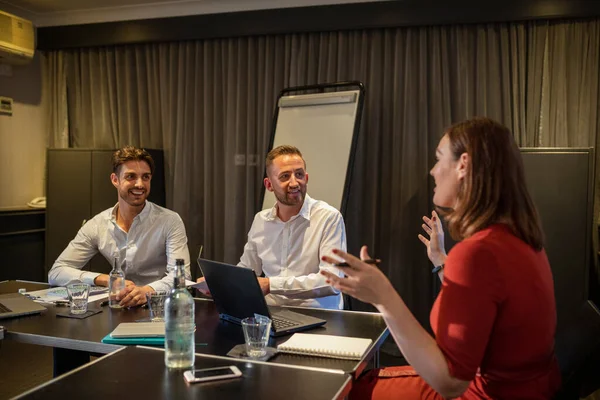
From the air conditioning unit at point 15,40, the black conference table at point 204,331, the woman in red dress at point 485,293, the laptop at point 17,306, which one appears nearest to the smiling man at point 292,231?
the black conference table at point 204,331

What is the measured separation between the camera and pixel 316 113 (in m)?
3.88

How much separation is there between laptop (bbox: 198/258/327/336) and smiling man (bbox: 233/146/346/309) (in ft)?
1.90

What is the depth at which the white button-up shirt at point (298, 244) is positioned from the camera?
101 inches

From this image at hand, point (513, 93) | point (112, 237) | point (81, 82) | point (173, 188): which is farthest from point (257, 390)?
point (81, 82)

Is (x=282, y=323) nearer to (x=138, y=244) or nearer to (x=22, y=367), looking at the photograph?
(x=138, y=244)

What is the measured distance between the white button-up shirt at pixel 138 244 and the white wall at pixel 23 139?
7.66 ft

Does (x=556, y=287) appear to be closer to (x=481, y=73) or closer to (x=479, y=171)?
(x=481, y=73)

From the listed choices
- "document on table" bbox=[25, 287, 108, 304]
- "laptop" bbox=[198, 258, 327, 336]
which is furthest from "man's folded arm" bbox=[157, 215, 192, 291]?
"laptop" bbox=[198, 258, 327, 336]

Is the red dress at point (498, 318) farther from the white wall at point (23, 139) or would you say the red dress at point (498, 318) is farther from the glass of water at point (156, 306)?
the white wall at point (23, 139)

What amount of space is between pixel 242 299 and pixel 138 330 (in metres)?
0.33

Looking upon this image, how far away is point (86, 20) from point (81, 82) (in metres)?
0.52

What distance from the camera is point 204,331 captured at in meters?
1.80

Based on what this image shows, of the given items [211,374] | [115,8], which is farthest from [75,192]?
[211,374]

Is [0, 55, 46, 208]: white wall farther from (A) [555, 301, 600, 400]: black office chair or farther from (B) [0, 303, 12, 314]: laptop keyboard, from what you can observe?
(A) [555, 301, 600, 400]: black office chair
